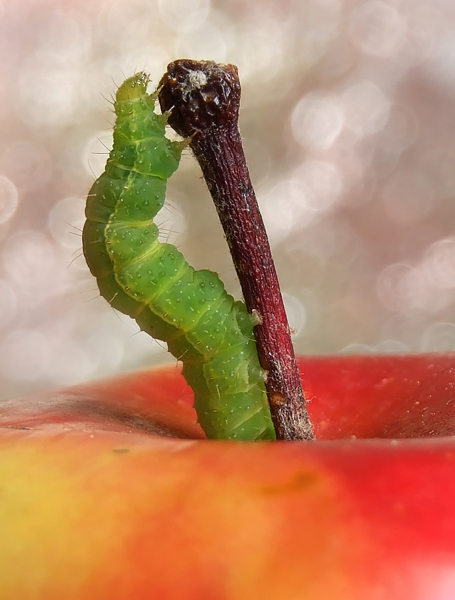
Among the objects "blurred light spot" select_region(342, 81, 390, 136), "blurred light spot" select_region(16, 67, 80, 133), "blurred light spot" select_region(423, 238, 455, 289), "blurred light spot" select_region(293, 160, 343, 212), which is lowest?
"blurred light spot" select_region(423, 238, 455, 289)

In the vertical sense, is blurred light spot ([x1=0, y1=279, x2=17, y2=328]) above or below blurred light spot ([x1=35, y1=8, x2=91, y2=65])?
below

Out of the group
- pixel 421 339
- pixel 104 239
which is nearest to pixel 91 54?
pixel 421 339

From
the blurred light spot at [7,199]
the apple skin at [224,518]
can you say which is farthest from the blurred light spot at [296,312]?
the apple skin at [224,518]

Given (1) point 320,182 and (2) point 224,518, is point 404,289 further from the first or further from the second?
(2) point 224,518

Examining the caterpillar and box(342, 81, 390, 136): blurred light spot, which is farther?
box(342, 81, 390, 136): blurred light spot

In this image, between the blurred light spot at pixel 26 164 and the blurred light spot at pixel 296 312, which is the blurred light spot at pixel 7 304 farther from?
the blurred light spot at pixel 296 312

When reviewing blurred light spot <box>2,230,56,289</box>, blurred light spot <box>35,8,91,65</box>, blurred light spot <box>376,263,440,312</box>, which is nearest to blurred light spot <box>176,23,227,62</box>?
blurred light spot <box>35,8,91,65</box>

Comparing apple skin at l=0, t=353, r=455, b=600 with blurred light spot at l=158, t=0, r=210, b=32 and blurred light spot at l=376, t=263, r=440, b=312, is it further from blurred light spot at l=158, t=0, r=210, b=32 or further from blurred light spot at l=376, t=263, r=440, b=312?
blurred light spot at l=158, t=0, r=210, b=32
